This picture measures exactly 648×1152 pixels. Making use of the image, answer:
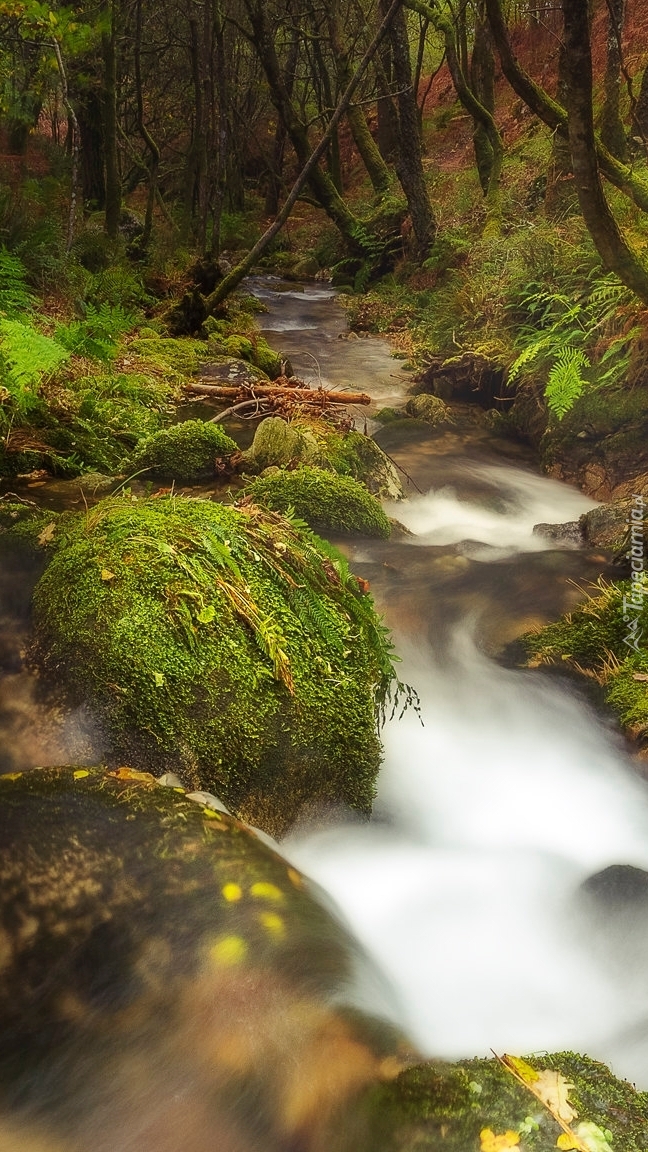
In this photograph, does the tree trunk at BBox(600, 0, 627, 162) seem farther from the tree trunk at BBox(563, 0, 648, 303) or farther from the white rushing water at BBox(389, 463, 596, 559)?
the white rushing water at BBox(389, 463, 596, 559)

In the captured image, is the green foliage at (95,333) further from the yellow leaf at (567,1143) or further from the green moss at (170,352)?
the yellow leaf at (567,1143)

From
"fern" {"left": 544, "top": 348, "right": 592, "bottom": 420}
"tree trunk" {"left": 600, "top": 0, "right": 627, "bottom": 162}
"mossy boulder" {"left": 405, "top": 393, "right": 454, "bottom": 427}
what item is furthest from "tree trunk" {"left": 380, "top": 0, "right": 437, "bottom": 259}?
"fern" {"left": 544, "top": 348, "right": 592, "bottom": 420}

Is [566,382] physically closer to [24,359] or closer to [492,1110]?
[24,359]

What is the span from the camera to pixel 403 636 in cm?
521

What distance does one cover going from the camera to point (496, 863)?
382 centimetres

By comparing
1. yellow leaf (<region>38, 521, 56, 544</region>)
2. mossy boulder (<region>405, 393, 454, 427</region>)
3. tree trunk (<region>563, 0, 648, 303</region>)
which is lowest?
mossy boulder (<region>405, 393, 454, 427</region>)

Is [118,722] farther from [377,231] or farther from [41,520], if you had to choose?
[377,231]

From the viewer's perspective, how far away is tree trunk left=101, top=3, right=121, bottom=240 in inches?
446

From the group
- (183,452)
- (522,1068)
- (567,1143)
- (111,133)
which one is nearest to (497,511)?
(183,452)

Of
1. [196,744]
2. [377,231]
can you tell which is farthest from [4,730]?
[377,231]

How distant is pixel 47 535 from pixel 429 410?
6432 mm

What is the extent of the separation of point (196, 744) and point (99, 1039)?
1.24 meters

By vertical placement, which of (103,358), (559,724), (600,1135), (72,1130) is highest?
(103,358)

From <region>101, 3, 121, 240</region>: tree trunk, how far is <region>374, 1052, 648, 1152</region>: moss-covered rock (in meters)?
12.6
